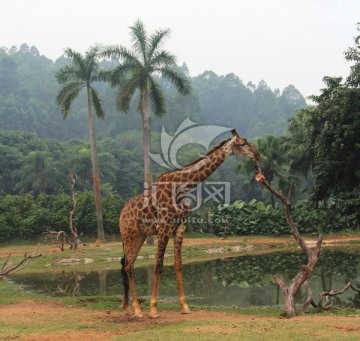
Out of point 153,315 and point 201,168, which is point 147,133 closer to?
point 201,168

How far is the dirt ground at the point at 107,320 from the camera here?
940 cm

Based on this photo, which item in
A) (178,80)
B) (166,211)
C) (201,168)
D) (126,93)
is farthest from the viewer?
(178,80)

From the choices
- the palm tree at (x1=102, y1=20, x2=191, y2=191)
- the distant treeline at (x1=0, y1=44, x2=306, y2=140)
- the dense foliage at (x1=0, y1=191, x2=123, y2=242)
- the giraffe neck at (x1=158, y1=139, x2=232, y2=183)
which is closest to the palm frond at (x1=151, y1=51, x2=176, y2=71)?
the palm tree at (x1=102, y1=20, x2=191, y2=191)

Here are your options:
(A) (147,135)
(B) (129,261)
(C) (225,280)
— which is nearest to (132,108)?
(A) (147,135)

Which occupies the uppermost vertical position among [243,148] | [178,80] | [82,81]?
[82,81]

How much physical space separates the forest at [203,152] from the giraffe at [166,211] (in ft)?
10.5

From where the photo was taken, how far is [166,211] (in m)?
11.6

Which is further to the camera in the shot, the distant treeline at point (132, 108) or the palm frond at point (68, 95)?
the distant treeline at point (132, 108)

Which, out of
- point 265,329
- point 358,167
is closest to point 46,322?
point 265,329

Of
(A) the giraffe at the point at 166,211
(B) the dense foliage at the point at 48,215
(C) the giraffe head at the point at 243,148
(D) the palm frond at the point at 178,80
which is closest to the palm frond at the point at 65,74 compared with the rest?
(D) the palm frond at the point at 178,80

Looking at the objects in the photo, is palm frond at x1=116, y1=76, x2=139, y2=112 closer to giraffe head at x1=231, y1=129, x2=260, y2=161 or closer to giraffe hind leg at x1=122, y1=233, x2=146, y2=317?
giraffe hind leg at x1=122, y1=233, x2=146, y2=317

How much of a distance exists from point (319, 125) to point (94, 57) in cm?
1500

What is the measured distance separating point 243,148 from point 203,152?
52706 mm

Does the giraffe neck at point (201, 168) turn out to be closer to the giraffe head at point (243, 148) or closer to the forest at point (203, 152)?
the giraffe head at point (243, 148)
